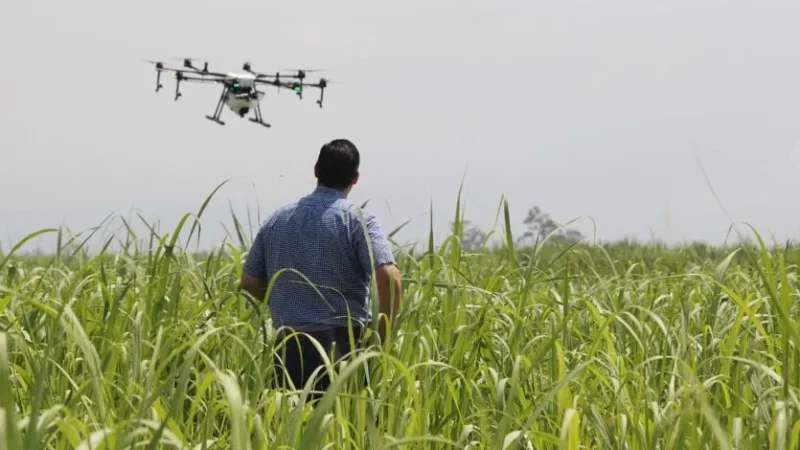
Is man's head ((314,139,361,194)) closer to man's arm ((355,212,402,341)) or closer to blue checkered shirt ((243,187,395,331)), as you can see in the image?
blue checkered shirt ((243,187,395,331))

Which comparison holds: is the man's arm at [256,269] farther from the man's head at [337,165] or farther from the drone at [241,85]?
the drone at [241,85]

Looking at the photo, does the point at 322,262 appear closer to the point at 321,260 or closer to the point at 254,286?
the point at 321,260

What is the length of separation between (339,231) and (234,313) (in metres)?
0.73

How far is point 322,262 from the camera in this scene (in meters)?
4.36

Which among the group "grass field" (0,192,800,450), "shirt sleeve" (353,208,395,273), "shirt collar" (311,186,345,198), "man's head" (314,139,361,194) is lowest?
"grass field" (0,192,800,450)

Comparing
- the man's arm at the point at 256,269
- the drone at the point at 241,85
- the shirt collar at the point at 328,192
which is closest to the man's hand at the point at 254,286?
the man's arm at the point at 256,269

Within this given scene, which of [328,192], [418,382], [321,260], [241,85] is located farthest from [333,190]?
[241,85]

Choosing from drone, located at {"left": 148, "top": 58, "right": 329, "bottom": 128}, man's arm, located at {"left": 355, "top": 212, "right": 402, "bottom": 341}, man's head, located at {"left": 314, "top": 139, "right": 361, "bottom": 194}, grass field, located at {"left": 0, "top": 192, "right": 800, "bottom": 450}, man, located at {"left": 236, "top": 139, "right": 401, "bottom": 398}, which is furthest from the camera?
drone, located at {"left": 148, "top": 58, "right": 329, "bottom": 128}

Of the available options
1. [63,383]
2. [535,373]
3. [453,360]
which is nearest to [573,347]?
[535,373]

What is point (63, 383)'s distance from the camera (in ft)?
10.2

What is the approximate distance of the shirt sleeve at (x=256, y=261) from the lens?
14.9ft

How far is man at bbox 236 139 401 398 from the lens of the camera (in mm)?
4309

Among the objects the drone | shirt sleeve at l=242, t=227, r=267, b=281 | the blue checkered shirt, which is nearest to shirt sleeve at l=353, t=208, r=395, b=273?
the blue checkered shirt

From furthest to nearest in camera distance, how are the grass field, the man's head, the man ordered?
the man's head, the man, the grass field
